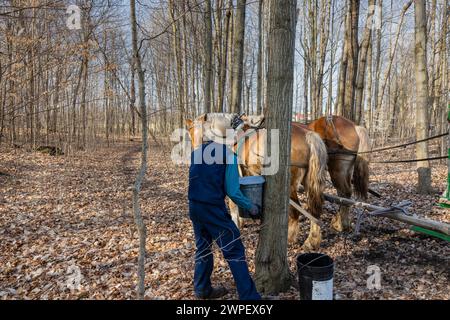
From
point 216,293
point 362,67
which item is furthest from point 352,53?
point 216,293

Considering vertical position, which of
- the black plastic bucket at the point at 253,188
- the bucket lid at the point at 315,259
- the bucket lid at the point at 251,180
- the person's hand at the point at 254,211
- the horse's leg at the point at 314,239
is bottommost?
the horse's leg at the point at 314,239

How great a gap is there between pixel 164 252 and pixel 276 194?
2.25 meters

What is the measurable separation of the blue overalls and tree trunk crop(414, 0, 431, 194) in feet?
19.8

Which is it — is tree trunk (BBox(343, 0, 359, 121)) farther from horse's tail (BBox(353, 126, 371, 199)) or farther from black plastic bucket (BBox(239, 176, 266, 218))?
black plastic bucket (BBox(239, 176, 266, 218))

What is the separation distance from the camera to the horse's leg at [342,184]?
5.69 meters

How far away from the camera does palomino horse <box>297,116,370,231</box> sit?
5.68m

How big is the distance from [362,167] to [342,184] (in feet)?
1.52

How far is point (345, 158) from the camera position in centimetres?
568

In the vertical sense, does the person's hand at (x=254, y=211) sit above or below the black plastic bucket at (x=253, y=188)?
below

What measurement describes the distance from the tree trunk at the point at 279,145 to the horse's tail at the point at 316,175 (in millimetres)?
1574

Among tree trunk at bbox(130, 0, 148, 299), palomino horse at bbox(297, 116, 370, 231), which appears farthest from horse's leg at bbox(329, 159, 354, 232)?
tree trunk at bbox(130, 0, 148, 299)

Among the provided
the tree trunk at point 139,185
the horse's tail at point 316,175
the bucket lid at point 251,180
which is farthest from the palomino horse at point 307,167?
the tree trunk at point 139,185

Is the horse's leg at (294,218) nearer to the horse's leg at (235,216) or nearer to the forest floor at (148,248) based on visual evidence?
the forest floor at (148,248)

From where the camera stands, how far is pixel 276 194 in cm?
343
